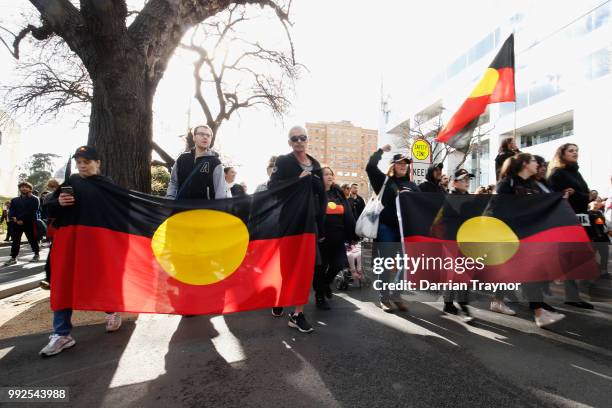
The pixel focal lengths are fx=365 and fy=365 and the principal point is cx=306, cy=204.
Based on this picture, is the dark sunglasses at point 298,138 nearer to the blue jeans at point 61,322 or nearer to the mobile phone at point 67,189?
the mobile phone at point 67,189

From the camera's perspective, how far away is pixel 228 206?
11.7ft

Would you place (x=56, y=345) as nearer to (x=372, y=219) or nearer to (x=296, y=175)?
(x=296, y=175)

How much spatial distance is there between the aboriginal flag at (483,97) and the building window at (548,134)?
2238 cm

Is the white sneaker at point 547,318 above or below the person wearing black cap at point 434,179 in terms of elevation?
below

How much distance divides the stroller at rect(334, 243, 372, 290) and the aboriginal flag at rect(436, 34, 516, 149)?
2.24m

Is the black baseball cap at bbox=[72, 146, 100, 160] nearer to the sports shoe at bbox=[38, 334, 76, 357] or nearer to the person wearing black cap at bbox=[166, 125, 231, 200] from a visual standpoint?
the person wearing black cap at bbox=[166, 125, 231, 200]

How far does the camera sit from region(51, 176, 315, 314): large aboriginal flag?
3215 millimetres

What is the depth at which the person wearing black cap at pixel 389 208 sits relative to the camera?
14.5ft

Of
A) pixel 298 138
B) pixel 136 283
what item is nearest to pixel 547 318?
pixel 298 138

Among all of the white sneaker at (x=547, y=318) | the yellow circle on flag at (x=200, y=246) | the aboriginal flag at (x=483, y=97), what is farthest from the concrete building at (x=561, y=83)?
the yellow circle on flag at (x=200, y=246)

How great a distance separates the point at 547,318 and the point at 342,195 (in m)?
2.70

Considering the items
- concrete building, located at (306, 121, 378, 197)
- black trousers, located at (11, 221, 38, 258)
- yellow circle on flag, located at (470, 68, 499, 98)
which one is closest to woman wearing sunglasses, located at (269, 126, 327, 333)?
yellow circle on flag, located at (470, 68, 499, 98)

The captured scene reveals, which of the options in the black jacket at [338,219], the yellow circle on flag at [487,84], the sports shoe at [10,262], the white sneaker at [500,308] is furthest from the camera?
the sports shoe at [10,262]

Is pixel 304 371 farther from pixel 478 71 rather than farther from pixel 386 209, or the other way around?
pixel 478 71
